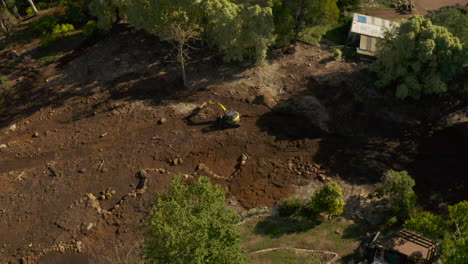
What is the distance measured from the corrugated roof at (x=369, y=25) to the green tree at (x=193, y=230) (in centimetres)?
3660

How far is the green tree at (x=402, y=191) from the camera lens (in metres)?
29.0

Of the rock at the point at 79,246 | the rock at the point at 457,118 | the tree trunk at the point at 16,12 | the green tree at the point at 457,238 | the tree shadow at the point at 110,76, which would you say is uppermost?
the tree trunk at the point at 16,12

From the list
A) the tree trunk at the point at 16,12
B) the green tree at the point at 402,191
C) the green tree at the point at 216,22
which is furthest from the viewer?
the tree trunk at the point at 16,12

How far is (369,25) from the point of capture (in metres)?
48.0

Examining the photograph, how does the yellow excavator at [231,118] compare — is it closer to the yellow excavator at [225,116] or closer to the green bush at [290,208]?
the yellow excavator at [225,116]

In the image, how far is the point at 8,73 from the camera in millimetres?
47844

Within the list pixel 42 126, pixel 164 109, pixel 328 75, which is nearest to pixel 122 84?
pixel 164 109

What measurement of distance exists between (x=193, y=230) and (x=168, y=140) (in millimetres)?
18616

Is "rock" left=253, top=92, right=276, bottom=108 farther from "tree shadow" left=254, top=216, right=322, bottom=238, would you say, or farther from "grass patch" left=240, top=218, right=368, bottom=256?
"grass patch" left=240, top=218, right=368, bottom=256

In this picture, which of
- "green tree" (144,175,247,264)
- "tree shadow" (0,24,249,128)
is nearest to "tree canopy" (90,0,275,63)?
"tree shadow" (0,24,249,128)

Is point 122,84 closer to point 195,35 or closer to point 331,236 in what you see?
point 195,35

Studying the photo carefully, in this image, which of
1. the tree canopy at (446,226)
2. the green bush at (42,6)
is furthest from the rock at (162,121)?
the green bush at (42,6)

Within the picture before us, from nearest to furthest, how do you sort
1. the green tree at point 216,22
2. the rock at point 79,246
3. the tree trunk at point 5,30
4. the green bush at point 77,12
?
1. the rock at point 79,246
2. the green tree at point 216,22
3. the tree trunk at point 5,30
4. the green bush at point 77,12

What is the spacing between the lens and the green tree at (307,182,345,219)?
93.5 ft
